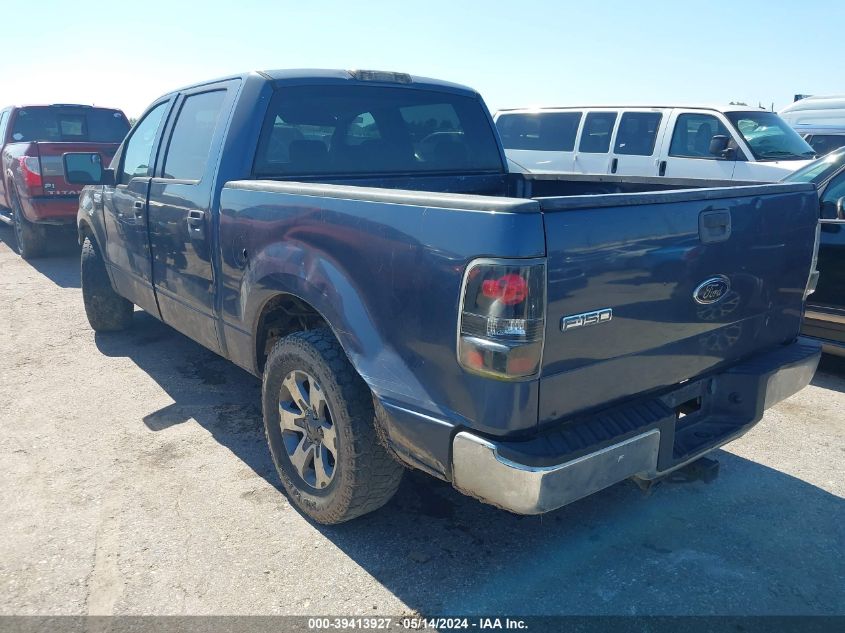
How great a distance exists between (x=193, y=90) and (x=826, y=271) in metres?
4.33

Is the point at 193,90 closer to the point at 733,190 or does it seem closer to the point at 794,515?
the point at 733,190

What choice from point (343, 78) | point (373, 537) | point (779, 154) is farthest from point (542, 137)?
point (373, 537)

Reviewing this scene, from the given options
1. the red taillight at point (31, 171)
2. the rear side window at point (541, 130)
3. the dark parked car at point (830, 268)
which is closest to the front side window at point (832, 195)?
the dark parked car at point (830, 268)

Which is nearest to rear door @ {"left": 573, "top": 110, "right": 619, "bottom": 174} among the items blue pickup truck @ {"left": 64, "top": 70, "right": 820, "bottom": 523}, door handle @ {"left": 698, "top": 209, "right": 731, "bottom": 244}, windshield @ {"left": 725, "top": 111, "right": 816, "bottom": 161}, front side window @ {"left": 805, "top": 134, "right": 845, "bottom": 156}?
windshield @ {"left": 725, "top": 111, "right": 816, "bottom": 161}

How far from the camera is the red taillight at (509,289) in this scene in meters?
2.04

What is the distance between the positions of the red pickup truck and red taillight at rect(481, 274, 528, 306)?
692 centimetres

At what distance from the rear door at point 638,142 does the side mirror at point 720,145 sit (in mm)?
746

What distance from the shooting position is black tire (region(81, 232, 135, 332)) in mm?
5551

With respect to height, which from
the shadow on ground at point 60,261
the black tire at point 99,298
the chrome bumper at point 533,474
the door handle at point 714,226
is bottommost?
the shadow on ground at point 60,261

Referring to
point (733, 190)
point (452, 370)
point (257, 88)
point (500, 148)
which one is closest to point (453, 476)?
point (452, 370)

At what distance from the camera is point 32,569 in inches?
109

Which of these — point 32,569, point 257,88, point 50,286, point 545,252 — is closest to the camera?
point 545,252

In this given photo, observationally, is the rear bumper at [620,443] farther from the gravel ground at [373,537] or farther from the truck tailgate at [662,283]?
the gravel ground at [373,537]

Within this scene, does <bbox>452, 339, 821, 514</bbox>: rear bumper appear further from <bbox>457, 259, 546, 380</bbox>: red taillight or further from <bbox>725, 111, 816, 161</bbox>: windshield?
<bbox>725, 111, 816, 161</bbox>: windshield
